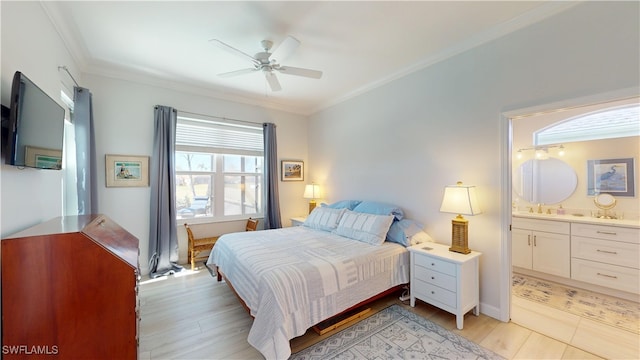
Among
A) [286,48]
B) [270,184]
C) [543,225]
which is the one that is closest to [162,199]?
[270,184]

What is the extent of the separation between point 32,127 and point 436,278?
11.0 ft

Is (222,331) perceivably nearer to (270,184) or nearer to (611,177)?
(270,184)

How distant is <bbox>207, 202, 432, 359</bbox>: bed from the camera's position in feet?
6.16

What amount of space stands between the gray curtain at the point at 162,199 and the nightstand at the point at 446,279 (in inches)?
130

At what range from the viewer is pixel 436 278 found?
2.46 metres

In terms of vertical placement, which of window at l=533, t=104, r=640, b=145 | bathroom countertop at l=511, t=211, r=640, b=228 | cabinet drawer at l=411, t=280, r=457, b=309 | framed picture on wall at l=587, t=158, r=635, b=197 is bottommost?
cabinet drawer at l=411, t=280, r=457, b=309

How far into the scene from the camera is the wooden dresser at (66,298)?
1176 millimetres

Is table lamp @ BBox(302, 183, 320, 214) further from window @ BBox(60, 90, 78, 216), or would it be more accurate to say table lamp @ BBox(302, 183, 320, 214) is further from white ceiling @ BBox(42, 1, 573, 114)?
window @ BBox(60, 90, 78, 216)

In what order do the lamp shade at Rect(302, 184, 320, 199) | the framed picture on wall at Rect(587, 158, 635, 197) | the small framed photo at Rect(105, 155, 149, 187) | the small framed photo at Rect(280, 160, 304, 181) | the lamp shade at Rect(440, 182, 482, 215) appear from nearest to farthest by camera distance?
the lamp shade at Rect(440, 182, 482, 215), the framed picture on wall at Rect(587, 158, 635, 197), the small framed photo at Rect(105, 155, 149, 187), the lamp shade at Rect(302, 184, 320, 199), the small framed photo at Rect(280, 160, 304, 181)

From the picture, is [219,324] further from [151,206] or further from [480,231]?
[480,231]

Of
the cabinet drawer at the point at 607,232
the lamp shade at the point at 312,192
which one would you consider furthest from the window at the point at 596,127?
the lamp shade at the point at 312,192

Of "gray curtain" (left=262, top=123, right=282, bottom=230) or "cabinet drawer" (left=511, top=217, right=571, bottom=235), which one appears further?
"gray curtain" (left=262, top=123, right=282, bottom=230)

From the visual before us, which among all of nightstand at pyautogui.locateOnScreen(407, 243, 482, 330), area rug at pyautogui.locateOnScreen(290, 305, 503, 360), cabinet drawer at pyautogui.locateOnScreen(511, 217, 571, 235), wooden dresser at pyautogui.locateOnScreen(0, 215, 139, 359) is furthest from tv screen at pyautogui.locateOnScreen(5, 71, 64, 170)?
cabinet drawer at pyautogui.locateOnScreen(511, 217, 571, 235)

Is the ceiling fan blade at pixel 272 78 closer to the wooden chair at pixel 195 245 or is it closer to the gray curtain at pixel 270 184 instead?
the gray curtain at pixel 270 184
